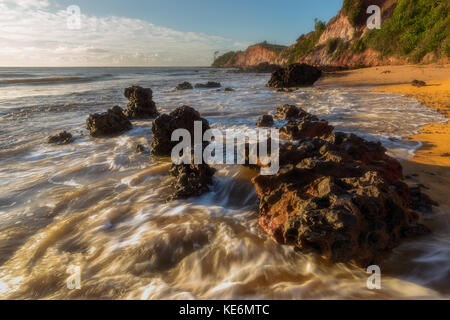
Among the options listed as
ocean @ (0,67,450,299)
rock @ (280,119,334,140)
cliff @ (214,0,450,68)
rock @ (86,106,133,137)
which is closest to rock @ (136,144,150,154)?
ocean @ (0,67,450,299)

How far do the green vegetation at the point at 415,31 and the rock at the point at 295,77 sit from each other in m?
7.58

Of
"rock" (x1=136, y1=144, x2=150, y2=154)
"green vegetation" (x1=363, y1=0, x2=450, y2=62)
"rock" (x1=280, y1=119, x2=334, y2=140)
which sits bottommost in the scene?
"rock" (x1=136, y1=144, x2=150, y2=154)

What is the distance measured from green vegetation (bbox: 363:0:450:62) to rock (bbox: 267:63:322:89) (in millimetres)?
7585

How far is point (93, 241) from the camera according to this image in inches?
101

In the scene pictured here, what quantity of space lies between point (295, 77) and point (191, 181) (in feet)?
50.3

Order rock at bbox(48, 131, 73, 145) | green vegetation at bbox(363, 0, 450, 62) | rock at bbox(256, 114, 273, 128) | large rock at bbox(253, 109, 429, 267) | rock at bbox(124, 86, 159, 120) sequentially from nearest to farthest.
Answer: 1. large rock at bbox(253, 109, 429, 267)
2. rock at bbox(48, 131, 73, 145)
3. rock at bbox(256, 114, 273, 128)
4. rock at bbox(124, 86, 159, 120)
5. green vegetation at bbox(363, 0, 450, 62)

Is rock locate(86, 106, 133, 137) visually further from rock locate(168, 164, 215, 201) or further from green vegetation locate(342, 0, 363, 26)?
green vegetation locate(342, 0, 363, 26)

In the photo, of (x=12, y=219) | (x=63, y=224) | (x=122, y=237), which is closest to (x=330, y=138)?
(x=122, y=237)

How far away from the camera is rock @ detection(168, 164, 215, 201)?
10.4ft

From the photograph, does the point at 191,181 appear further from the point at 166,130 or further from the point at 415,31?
the point at 415,31

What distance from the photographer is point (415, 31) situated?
18844 mm

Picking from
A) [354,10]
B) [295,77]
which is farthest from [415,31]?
[354,10]

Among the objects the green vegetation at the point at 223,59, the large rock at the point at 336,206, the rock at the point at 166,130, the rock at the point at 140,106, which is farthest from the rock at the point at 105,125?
the green vegetation at the point at 223,59

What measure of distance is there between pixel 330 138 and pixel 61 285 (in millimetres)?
3125
